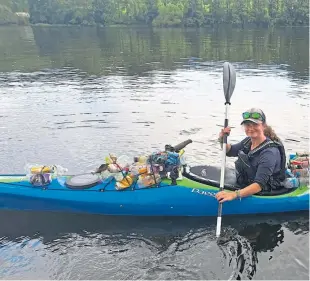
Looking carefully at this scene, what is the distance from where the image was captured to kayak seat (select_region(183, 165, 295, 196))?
6.19 m

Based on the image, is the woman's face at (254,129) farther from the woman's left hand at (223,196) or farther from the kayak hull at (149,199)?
the kayak hull at (149,199)

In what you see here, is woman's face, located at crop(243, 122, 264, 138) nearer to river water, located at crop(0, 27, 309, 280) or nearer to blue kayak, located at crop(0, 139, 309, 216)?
blue kayak, located at crop(0, 139, 309, 216)

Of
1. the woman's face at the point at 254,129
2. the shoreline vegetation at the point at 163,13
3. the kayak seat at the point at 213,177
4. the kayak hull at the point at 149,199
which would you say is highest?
the shoreline vegetation at the point at 163,13

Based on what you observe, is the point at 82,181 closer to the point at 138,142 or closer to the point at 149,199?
the point at 149,199

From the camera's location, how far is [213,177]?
6441mm

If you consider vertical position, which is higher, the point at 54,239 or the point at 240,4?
the point at 240,4

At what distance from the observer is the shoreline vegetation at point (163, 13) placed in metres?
65.4

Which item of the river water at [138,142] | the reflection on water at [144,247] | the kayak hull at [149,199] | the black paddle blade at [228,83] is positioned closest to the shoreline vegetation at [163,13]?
the river water at [138,142]

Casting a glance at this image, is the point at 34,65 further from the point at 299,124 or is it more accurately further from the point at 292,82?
the point at 299,124

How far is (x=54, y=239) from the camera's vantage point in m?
5.96

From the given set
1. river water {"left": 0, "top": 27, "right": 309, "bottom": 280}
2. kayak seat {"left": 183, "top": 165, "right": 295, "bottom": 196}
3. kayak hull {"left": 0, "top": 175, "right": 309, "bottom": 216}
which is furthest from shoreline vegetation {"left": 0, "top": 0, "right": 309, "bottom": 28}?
kayak hull {"left": 0, "top": 175, "right": 309, "bottom": 216}

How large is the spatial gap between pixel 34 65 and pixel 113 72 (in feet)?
17.9

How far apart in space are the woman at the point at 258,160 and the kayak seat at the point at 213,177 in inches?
4.3

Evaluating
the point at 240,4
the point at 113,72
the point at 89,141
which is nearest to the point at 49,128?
the point at 89,141
